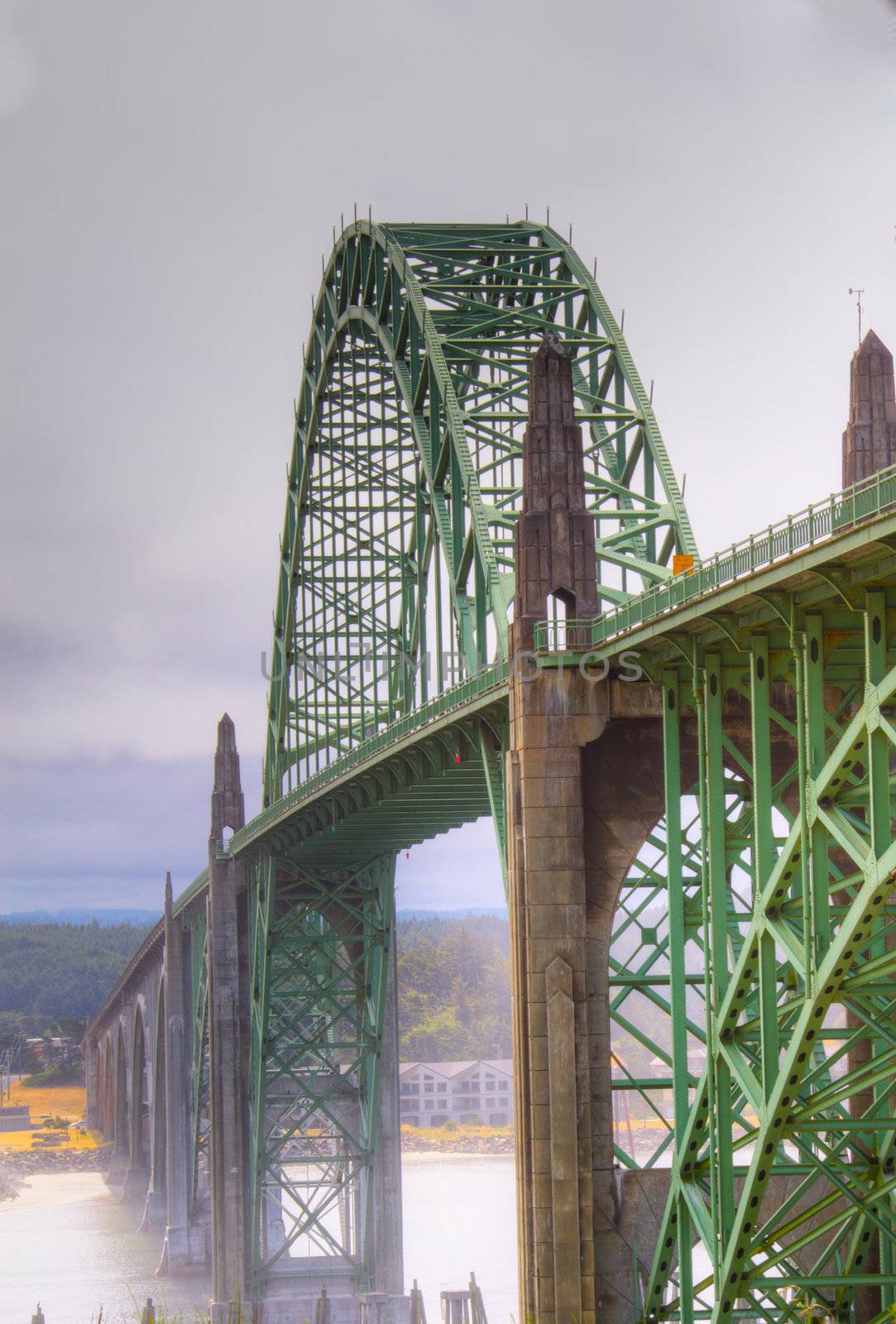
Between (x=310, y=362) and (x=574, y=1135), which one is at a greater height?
(x=310, y=362)

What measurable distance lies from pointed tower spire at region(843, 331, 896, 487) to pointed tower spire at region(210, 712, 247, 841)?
170ft

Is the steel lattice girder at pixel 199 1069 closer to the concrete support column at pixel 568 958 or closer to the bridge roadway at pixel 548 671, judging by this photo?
the bridge roadway at pixel 548 671

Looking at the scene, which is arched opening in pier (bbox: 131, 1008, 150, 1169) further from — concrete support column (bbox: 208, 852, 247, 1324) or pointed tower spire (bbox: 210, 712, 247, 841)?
concrete support column (bbox: 208, 852, 247, 1324)

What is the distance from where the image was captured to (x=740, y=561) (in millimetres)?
29203

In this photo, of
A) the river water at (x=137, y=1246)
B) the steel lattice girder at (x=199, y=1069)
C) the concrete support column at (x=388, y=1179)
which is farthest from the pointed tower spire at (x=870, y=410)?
the steel lattice girder at (x=199, y=1069)

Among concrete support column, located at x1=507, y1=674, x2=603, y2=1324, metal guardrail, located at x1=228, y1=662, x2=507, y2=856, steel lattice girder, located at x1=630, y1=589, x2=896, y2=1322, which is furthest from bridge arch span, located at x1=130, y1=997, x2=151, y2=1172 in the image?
steel lattice girder, located at x1=630, y1=589, x2=896, y2=1322

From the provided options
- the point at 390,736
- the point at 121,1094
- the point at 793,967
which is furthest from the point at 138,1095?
the point at 793,967

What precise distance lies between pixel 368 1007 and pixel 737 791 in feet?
156

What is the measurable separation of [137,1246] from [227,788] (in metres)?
41.1

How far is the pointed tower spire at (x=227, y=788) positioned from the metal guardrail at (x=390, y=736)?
10939mm

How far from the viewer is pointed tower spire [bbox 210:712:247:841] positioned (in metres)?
95.2

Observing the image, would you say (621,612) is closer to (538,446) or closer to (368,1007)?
(538,446)

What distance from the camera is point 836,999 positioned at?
2752cm

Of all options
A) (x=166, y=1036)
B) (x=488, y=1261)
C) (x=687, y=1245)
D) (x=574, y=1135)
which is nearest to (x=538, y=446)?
(x=574, y=1135)
